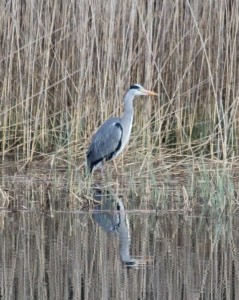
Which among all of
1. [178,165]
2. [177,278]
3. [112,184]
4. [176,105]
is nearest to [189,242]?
[177,278]

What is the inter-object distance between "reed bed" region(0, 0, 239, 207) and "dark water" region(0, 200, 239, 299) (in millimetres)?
2256

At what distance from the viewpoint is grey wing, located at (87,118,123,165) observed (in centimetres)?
795

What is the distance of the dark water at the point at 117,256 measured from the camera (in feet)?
13.9

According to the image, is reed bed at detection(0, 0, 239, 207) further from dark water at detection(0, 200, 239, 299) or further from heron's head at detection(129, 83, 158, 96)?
dark water at detection(0, 200, 239, 299)

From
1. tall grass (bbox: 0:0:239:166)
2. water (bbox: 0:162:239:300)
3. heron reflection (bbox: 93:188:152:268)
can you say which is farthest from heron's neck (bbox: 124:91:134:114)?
water (bbox: 0:162:239:300)

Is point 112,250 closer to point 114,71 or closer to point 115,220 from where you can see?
point 115,220

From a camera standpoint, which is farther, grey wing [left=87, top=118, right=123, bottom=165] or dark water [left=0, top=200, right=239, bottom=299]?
grey wing [left=87, top=118, right=123, bottom=165]

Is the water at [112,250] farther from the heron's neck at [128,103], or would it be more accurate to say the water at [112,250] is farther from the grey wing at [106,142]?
the heron's neck at [128,103]

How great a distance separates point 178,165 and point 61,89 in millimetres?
1330

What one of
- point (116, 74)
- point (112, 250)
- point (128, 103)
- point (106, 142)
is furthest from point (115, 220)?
point (116, 74)

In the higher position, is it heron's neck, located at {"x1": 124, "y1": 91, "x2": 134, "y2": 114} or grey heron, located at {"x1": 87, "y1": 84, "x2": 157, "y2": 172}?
heron's neck, located at {"x1": 124, "y1": 91, "x2": 134, "y2": 114}

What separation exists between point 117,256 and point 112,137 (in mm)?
3235

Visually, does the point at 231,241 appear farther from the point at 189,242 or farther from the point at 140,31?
the point at 140,31

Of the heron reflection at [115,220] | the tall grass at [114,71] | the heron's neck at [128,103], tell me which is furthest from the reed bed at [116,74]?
the heron reflection at [115,220]
